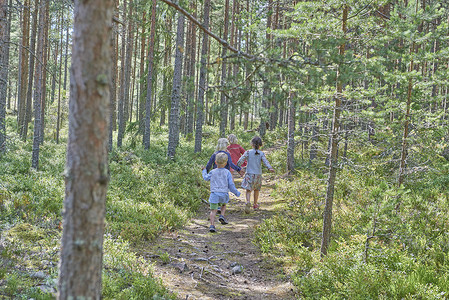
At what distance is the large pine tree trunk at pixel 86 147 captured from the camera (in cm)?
202

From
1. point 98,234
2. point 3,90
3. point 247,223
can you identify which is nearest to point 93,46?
point 98,234

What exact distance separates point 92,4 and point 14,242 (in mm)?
5016

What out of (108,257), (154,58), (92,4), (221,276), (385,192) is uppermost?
(154,58)

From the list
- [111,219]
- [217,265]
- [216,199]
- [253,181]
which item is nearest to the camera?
[217,265]

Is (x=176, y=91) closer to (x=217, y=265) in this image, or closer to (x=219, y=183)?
(x=219, y=183)

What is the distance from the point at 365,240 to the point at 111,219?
17.0 feet

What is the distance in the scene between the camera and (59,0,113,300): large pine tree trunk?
2023 mm

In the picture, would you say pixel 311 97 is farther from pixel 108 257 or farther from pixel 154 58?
pixel 154 58

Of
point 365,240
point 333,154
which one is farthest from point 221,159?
point 365,240

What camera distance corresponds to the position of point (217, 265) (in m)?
6.01

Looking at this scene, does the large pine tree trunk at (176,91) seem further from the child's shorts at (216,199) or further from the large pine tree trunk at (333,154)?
the large pine tree trunk at (333,154)

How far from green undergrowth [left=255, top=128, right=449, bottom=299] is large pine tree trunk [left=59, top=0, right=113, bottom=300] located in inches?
147

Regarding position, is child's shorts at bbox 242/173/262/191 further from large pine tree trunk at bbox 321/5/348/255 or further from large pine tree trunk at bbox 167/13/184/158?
large pine tree trunk at bbox 167/13/184/158

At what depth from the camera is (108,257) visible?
520 cm
